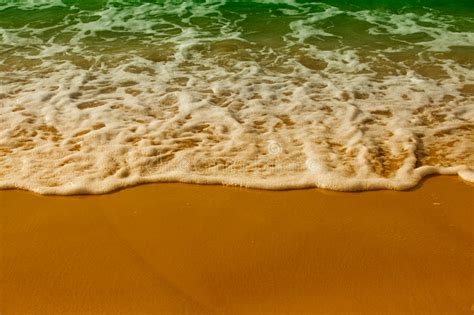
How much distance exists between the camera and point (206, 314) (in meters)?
2.32

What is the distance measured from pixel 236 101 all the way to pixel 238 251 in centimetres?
252

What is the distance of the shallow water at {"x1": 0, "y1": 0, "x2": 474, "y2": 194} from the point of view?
3676 millimetres

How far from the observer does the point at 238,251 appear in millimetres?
2766

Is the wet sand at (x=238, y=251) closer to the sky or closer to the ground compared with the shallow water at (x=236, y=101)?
closer to the sky

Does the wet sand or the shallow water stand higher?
the wet sand

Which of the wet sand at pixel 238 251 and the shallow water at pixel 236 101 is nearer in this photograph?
the wet sand at pixel 238 251

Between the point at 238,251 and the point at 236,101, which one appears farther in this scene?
the point at 236,101

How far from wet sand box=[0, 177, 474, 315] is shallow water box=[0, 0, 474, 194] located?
25 cm

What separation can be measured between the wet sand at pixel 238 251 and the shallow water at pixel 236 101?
9.9 inches

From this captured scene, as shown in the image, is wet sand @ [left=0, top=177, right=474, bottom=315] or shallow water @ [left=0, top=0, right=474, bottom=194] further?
shallow water @ [left=0, top=0, right=474, bottom=194]

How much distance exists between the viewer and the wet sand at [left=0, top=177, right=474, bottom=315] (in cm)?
240

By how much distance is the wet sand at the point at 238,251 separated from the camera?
2.40 meters

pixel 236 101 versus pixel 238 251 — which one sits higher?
pixel 238 251

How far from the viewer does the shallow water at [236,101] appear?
3.68 m
